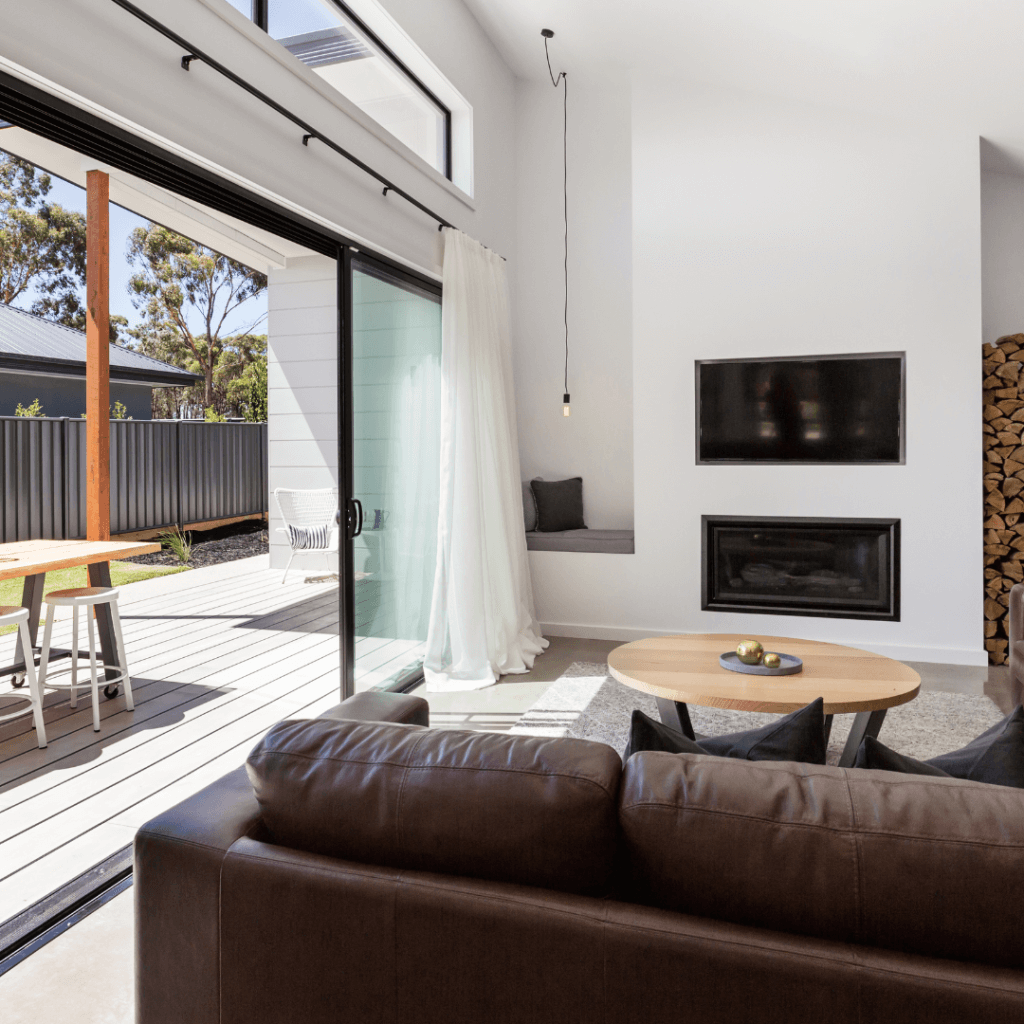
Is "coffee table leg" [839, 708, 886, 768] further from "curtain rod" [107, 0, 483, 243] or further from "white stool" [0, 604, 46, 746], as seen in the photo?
"white stool" [0, 604, 46, 746]

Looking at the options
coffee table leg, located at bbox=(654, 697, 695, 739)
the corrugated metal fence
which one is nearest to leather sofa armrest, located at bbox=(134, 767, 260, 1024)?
→ coffee table leg, located at bbox=(654, 697, 695, 739)

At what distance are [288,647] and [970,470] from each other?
13.6 ft

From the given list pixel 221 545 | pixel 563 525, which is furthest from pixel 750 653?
pixel 221 545

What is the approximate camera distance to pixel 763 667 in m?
2.88

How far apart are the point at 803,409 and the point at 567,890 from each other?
420 cm

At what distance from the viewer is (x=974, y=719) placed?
11.7 feet

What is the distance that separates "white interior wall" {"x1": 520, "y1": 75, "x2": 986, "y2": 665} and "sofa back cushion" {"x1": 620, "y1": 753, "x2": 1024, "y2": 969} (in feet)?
12.9

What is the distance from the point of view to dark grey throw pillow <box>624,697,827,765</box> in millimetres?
1350

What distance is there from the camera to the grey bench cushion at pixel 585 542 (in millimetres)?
5184

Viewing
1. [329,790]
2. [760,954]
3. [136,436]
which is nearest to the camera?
[760,954]

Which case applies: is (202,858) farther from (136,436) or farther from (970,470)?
(136,436)

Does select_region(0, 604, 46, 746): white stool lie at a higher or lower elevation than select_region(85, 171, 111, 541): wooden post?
lower

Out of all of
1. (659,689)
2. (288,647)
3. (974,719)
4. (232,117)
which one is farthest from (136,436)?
(974,719)

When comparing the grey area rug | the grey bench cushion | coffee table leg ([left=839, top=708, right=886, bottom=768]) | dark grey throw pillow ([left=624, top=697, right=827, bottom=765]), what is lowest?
the grey area rug
